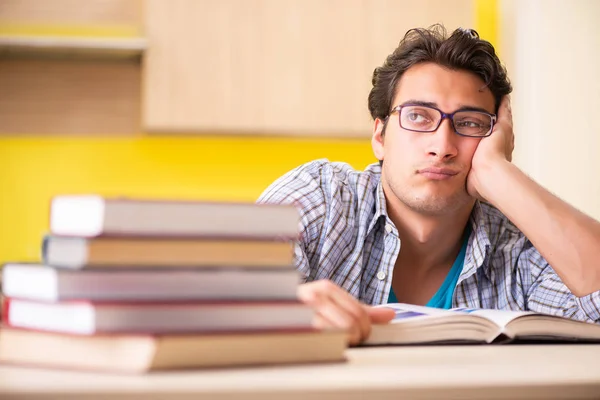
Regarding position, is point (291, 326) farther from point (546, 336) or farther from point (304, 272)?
point (304, 272)

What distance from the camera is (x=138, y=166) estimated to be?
10.8 ft

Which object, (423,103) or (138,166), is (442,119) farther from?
(138,166)

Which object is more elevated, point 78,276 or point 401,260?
point 78,276

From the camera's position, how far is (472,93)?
6.22 feet

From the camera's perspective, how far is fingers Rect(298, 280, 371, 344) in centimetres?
89

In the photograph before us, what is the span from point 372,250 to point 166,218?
1.22 meters

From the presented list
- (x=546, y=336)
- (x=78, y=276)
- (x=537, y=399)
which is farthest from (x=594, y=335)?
(x=78, y=276)

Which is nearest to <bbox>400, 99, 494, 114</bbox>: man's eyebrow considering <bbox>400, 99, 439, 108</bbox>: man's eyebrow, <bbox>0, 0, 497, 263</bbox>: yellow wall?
<bbox>400, 99, 439, 108</bbox>: man's eyebrow

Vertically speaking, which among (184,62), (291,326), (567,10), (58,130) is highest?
(567,10)

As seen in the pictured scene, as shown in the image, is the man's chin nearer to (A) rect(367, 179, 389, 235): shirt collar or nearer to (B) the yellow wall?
(A) rect(367, 179, 389, 235): shirt collar

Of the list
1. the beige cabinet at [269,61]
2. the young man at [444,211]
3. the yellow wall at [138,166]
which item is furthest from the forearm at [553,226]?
the yellow wall at [138,166]

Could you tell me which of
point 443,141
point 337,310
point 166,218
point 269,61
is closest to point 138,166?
point 269,61

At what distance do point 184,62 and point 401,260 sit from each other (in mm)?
1354

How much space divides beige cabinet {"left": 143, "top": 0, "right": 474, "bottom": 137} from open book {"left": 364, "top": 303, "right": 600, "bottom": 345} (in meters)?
1.91
